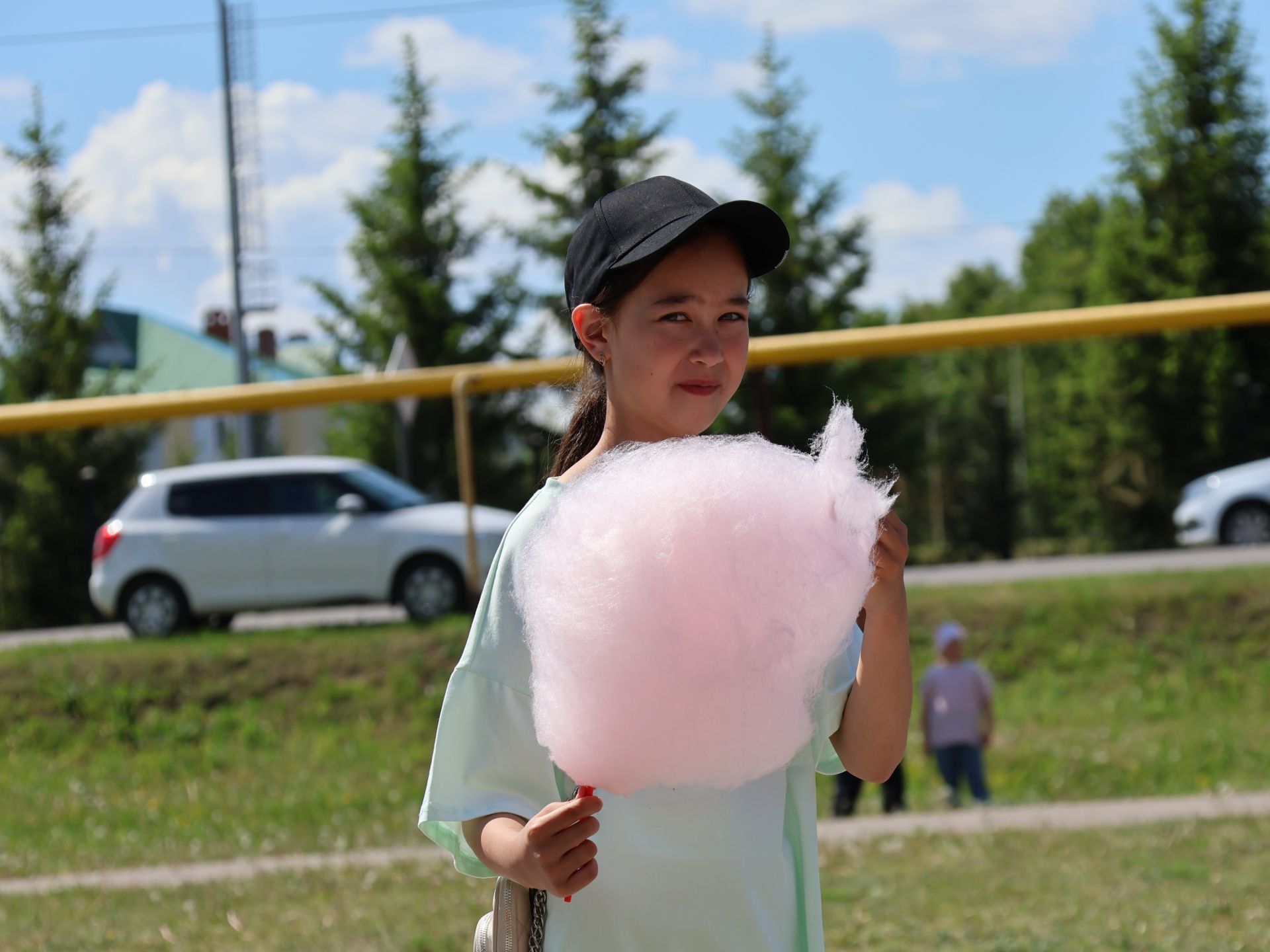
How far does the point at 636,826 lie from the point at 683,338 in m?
0.59

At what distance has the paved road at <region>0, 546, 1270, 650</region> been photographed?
10.9 metres

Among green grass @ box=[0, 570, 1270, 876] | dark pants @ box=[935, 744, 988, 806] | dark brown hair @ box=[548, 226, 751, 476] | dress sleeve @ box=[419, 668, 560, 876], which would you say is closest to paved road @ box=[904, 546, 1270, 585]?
green grass @ box=[0, 570, 1270, 876]

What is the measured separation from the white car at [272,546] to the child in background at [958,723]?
343 cm

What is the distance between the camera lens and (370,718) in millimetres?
9234

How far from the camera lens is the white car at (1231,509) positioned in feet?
40.6

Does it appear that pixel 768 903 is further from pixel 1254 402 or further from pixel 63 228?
pixel 63 228

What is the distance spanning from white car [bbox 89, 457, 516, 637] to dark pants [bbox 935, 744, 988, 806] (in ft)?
11.7

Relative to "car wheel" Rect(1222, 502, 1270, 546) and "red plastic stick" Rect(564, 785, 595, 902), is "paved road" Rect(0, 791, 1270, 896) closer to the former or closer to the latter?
"red plastic stick" Rect(564, 785, 595, 902)

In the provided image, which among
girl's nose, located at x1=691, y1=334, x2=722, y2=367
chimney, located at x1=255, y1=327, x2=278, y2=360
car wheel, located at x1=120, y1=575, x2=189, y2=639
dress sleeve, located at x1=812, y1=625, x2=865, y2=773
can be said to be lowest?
car wheel, located at x1=120, y1=575, x2=189, y2=639

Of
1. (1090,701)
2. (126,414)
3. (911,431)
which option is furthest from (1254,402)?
(126,414)

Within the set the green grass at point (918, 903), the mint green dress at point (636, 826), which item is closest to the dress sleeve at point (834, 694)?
the mint green dress at point (636, 826)

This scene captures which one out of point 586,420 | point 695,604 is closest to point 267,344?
point 586,420

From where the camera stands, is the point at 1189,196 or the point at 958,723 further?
the point at 1189,196

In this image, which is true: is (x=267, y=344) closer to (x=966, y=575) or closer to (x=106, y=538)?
(x=106, y=538)
